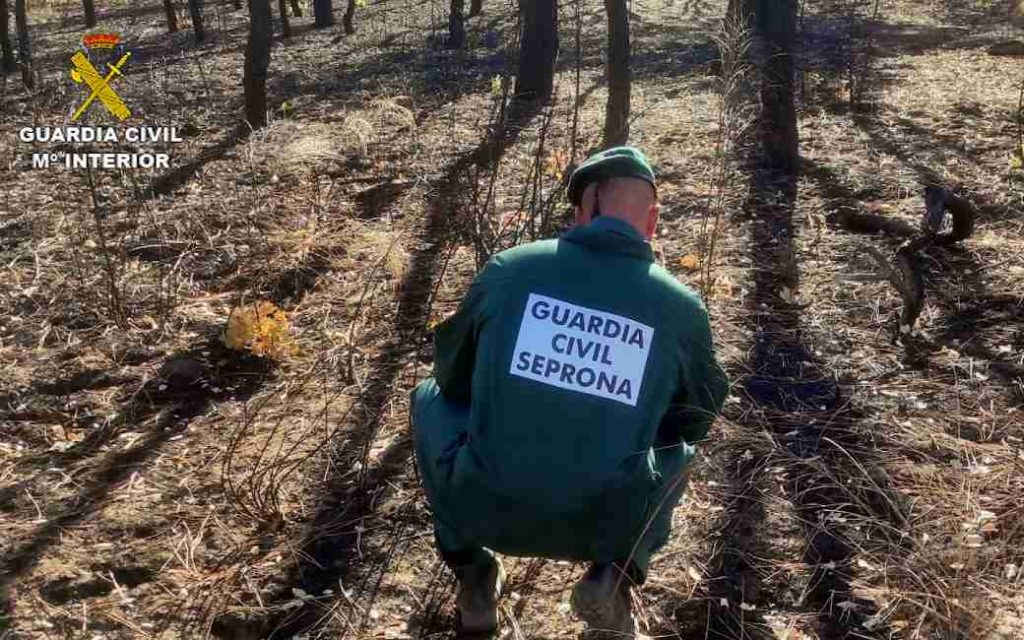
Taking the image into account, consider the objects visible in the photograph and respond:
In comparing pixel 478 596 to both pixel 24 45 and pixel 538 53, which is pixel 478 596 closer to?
pixel 538 53

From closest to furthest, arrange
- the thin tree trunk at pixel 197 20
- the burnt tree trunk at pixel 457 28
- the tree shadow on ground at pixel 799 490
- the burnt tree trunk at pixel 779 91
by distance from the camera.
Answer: the tree shadow on ground at pixel 799 490 → the burnt tree trunk at pixel 779 91 → the burnt tree trunk at pixel 457 28 → the thin tree trunk at pixel 197 20

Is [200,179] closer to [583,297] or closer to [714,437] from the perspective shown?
[714,437]

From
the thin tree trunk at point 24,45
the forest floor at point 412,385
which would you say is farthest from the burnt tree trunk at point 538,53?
the thin tree trunk at point 24,45

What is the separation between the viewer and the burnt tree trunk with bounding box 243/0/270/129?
8016 millimetres

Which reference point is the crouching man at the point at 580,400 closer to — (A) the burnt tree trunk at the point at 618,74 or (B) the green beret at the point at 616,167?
(B) the green beret at the point at 616,167

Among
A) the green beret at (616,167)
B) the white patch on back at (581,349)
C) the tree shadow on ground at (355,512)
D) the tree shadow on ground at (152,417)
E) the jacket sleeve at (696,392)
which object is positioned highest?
the green beret at (616,167)

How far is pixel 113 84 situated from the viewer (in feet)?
36.6

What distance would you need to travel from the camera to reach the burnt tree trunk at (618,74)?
17.0 feet

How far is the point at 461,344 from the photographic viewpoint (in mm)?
2365

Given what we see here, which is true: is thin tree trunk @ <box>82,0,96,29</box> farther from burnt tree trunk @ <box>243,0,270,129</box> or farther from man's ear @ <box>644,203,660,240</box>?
man's ear @ <box>644,203,660,240</box>

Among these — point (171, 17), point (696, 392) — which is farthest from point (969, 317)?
point (171, 17)

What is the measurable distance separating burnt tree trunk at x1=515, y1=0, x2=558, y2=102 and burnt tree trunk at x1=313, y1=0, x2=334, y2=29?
8.07m

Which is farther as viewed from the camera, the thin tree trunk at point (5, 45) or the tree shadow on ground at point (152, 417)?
the thin tree trunk at point (5, 45)

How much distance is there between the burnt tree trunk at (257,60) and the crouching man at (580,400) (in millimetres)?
6412
